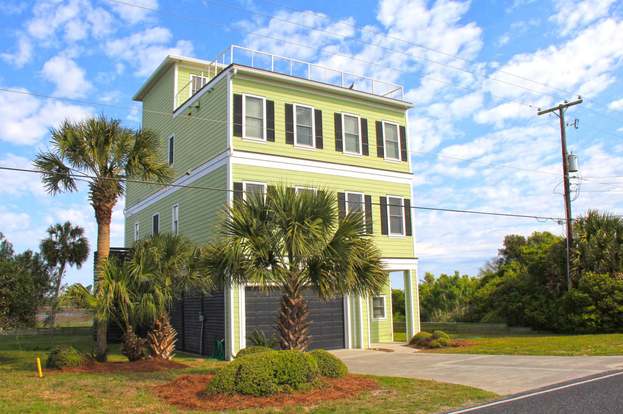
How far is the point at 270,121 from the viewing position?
21.4 metres

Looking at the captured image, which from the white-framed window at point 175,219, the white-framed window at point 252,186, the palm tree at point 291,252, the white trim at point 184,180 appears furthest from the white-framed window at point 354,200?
the palm tree at point 291,252

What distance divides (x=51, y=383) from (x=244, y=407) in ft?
18.4

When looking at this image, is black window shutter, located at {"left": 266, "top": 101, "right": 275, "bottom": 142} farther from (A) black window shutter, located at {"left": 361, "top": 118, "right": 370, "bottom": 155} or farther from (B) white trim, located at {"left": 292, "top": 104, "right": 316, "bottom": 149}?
(A) black window shutter, located at {"left": 361, "top": 118, "right": 370, "bottom": 155}

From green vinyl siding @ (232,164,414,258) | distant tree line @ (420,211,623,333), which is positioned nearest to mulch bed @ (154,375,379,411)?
green vinyl siding @ (232,164,414,258)

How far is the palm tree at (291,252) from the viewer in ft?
41.2

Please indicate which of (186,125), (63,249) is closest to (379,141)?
(186,125)

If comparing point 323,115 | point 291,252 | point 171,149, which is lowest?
point 291,252

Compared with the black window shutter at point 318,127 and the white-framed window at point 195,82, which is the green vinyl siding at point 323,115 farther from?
the white-framed window at point 195,82

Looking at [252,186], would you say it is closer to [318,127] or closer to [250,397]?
[318,127]

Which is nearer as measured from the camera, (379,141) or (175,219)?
(379,141)

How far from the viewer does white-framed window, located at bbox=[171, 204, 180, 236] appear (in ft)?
78.6

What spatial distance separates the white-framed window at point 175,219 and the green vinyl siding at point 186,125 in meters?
1.41

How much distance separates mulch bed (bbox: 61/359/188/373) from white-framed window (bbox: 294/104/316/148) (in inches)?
382

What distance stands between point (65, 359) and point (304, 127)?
466 inches
